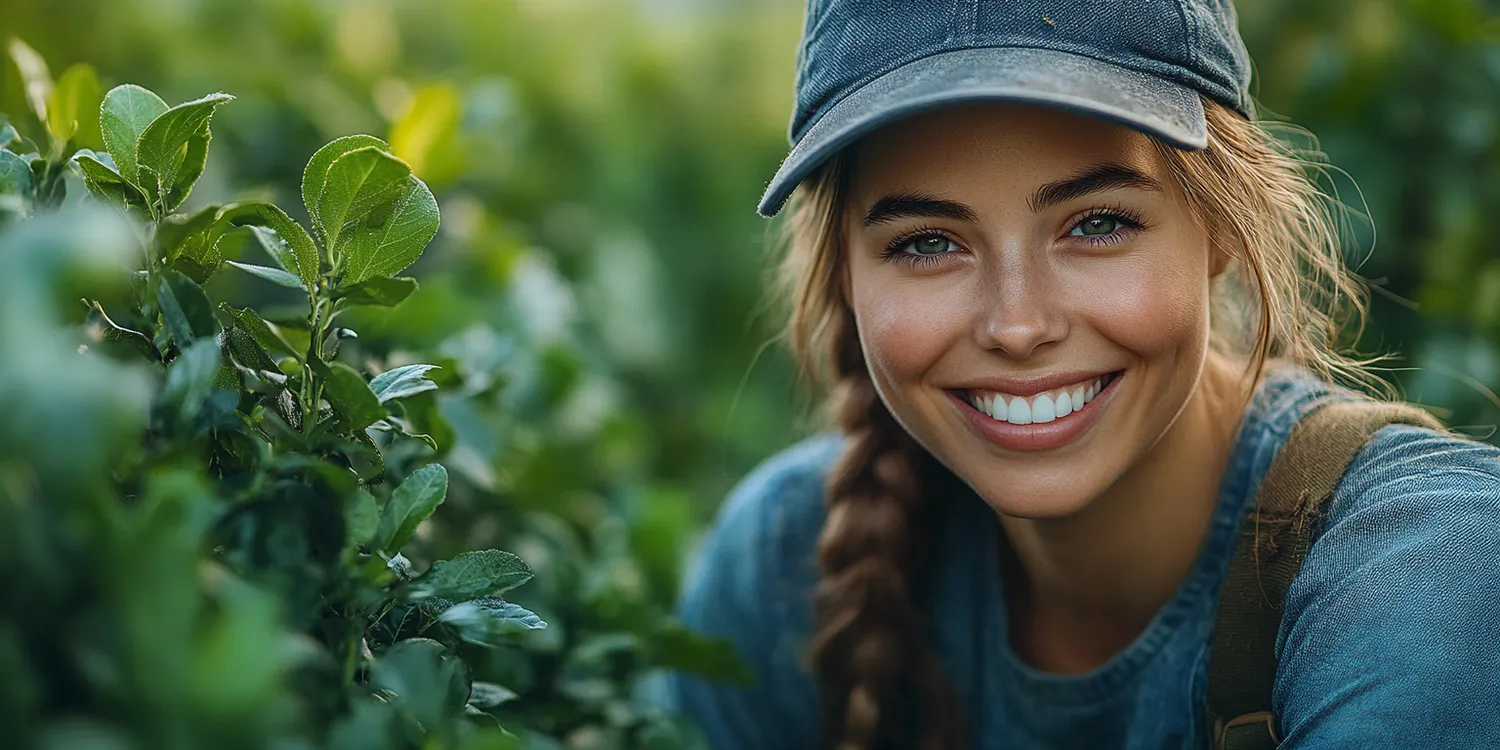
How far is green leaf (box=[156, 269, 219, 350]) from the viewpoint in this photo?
1.03 metres

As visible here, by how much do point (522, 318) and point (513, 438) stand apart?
→ 29 centimetres

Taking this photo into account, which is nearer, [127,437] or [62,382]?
[62,382]

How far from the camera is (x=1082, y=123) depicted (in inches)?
57.1

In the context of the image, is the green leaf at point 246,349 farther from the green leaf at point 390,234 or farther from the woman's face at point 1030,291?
the woman's face at point 1030,291

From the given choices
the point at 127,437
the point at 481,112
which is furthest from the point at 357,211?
the point at 481,112

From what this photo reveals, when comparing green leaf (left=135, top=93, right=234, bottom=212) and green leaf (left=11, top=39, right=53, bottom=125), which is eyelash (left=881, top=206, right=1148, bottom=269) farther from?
green leaf (left=11, top=39, right=53, bottom=125)

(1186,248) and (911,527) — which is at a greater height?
(1186,248)

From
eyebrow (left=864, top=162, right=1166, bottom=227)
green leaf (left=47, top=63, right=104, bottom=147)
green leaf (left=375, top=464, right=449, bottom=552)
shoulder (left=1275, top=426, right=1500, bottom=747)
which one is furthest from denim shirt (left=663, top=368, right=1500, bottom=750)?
green leaf (left=47, top=63, right=104, bottom=147)

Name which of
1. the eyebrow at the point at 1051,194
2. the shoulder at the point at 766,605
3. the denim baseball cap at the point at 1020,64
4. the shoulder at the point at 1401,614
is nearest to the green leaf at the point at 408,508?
the denim baseball cap at the point at 1020,64

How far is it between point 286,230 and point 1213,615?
1221 mm

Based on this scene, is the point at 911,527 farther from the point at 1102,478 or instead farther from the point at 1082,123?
the point at 1082,123

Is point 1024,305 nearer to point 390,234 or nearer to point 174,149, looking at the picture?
point 390,234

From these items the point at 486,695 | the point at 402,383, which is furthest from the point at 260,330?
the point at 486,695

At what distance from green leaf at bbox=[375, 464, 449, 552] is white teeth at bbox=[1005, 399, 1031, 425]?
2.49ft
